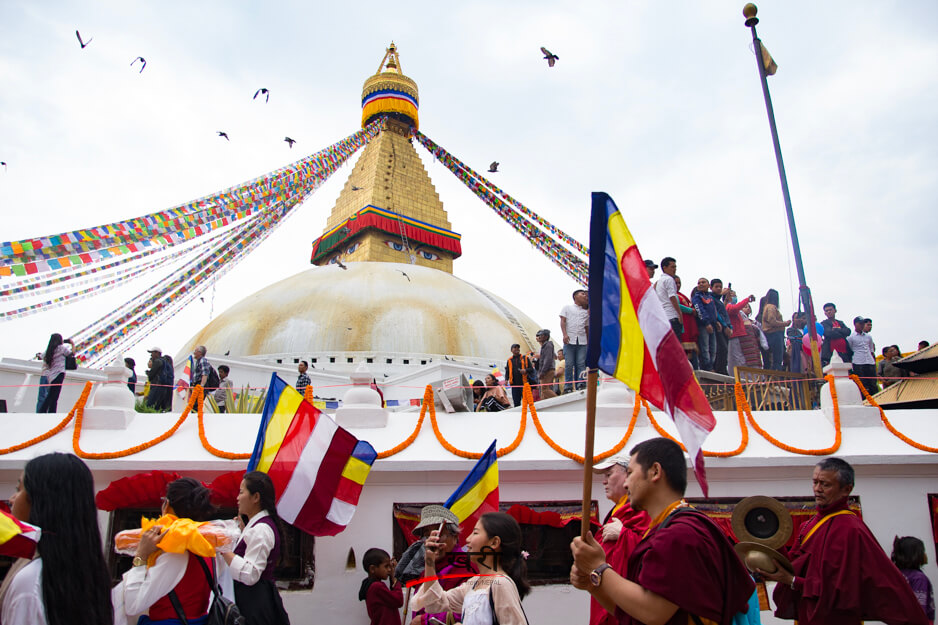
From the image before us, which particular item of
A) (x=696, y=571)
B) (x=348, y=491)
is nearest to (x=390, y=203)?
(x=348, y=491)

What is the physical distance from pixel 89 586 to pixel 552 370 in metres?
7.69

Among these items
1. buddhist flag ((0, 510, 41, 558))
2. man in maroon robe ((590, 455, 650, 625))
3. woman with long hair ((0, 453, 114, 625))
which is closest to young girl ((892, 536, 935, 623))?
man in maroon robe ((590, 455, 650, 625))

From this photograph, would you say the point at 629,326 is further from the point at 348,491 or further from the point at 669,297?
the point at 669,297

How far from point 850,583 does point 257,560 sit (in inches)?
119

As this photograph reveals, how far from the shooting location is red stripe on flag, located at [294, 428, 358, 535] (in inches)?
204

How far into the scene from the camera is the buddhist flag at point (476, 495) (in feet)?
15.7

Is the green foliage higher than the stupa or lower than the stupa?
lower

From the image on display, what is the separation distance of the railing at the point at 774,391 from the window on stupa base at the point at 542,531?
2901 millimetres

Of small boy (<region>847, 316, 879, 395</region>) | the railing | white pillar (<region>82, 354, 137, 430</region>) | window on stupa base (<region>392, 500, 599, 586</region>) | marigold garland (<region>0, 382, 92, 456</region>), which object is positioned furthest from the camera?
small boy (<region>847, 316, 879, 395</region>)

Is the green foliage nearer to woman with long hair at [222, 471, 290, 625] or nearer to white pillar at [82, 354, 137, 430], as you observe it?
white pillar at [82, 354, 137, 430]

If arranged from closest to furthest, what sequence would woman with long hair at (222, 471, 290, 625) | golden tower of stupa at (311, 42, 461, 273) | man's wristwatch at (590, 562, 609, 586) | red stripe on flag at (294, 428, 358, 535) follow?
man's wristwatch at (590, 562, 609, 586) → woman with long hair at (222, 471, 290, 625) → red stripe on flag at (294, 428, 358, 535) → golden tower of stupa at (311, 42, 461, 273)

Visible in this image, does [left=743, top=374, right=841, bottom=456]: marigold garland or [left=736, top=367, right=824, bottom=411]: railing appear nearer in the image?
[left=743, top=374, right=841, bottom=456]: marigold garland

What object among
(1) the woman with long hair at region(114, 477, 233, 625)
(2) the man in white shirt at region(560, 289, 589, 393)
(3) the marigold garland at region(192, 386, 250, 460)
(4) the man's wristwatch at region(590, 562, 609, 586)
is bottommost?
(1) the woman with long hair at region(114, 477, 233, 625)

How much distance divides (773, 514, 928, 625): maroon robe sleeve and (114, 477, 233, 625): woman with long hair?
3014 mm
